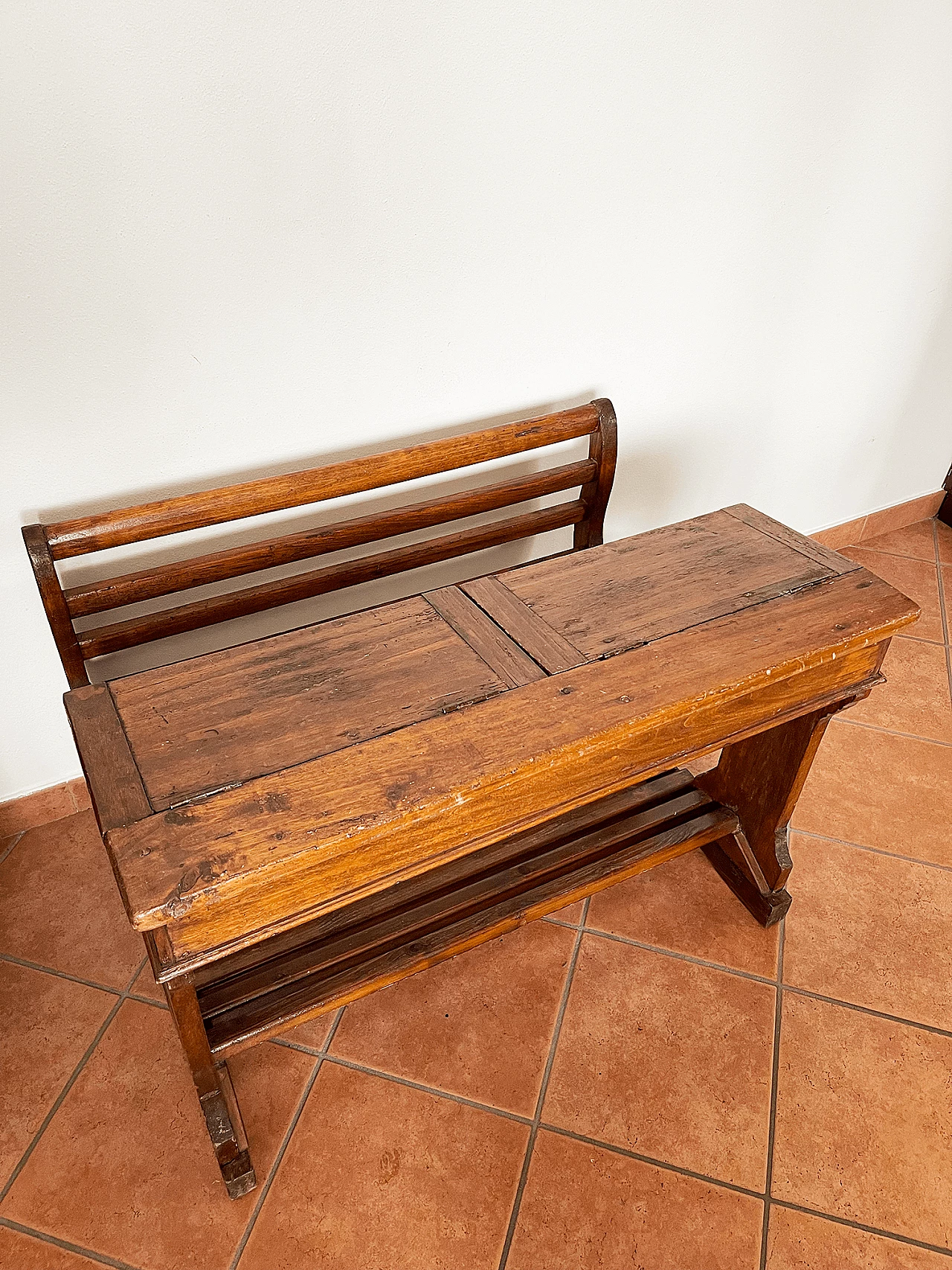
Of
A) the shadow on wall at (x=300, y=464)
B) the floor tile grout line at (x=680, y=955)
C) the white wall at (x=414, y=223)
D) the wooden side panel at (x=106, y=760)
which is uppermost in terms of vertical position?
the white wall at (x=414, y=223)

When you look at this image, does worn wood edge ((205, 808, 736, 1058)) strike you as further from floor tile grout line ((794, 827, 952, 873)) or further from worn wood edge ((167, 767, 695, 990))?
floor tile grout line ((794, 827, 952, 873))

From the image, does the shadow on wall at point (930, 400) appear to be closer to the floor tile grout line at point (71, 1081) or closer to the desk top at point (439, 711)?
the desk top at point (439, 711)

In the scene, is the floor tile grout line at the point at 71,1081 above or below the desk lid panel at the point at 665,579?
below

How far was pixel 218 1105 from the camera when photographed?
1456 mm

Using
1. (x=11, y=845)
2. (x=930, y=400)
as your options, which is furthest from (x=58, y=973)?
(x=930, y=400)

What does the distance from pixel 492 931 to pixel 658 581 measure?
745 mm

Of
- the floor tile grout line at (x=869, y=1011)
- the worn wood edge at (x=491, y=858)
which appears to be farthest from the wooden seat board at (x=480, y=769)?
the floor tile grout line at (x=869, y=1011)

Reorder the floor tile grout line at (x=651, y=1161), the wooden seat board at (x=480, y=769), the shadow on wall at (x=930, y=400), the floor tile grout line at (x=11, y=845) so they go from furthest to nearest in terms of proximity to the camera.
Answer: the shadow on wall at (x=930, y=400), the floor tile grout line at (x=11, y=845), the floor tile grout line at (x=651, y=1161), the wooden seat board at (x=480, y=769)

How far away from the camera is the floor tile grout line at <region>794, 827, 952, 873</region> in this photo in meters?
2.10

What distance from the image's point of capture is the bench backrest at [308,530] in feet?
5.14

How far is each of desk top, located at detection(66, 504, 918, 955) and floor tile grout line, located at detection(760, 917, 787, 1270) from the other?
0.68 meters

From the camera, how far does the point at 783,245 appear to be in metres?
2.32

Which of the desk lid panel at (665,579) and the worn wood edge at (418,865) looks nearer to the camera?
the worn wood edge at (418,865)

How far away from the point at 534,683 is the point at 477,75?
1173 mm
